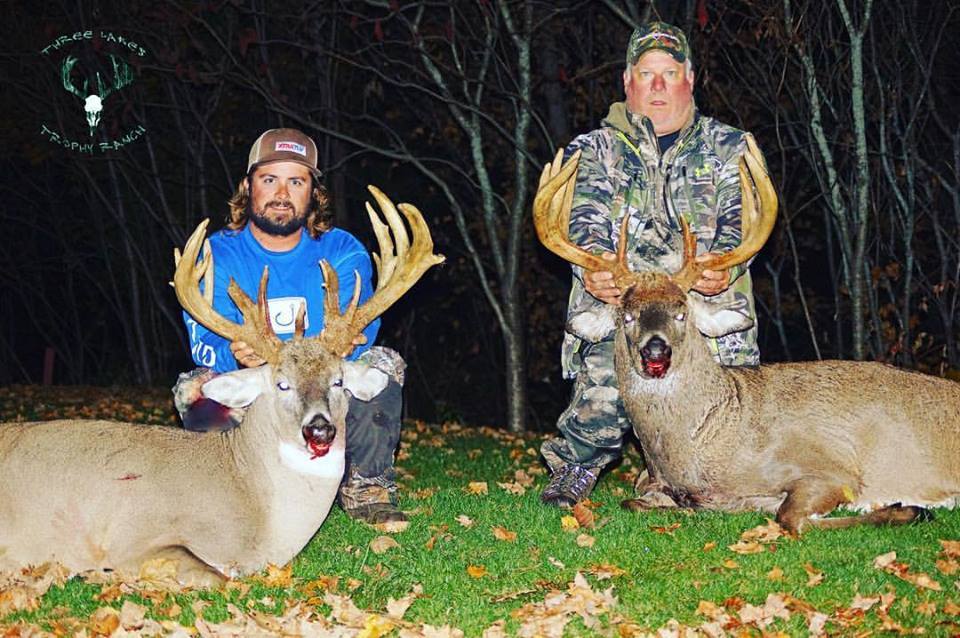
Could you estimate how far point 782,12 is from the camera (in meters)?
10.8

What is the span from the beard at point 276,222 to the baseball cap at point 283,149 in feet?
0.99

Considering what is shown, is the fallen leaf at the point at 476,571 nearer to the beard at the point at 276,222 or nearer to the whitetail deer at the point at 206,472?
the whitetail deer at the point at 206,472

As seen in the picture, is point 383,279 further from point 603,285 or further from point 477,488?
point 477,488

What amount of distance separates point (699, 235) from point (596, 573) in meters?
2.64

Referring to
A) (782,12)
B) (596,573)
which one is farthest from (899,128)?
(596,573)

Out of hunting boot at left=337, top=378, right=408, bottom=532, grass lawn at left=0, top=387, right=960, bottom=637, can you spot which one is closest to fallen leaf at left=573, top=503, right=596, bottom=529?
grass lawn at left=0, top=387, right=960, bottom=637

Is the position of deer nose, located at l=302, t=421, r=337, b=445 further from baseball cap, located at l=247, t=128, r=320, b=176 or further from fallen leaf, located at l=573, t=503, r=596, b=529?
baseball cap, located at l=247, t=128, r=320, b=176

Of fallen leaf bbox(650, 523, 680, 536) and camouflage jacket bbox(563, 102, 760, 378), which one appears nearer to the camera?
fallen leaf bbox(650, 523, 680, 536)

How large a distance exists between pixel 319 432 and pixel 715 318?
99.0 inches

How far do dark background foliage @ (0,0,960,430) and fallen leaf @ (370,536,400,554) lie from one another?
19.7ft

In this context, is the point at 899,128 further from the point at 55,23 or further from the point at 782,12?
the point at 55,23

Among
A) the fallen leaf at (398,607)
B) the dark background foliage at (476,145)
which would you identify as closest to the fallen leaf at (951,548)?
the fallen leaf at (398,607)

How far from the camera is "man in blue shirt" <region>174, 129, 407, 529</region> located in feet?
22.2

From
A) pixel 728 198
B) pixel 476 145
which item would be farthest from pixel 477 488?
pixel 476 145
